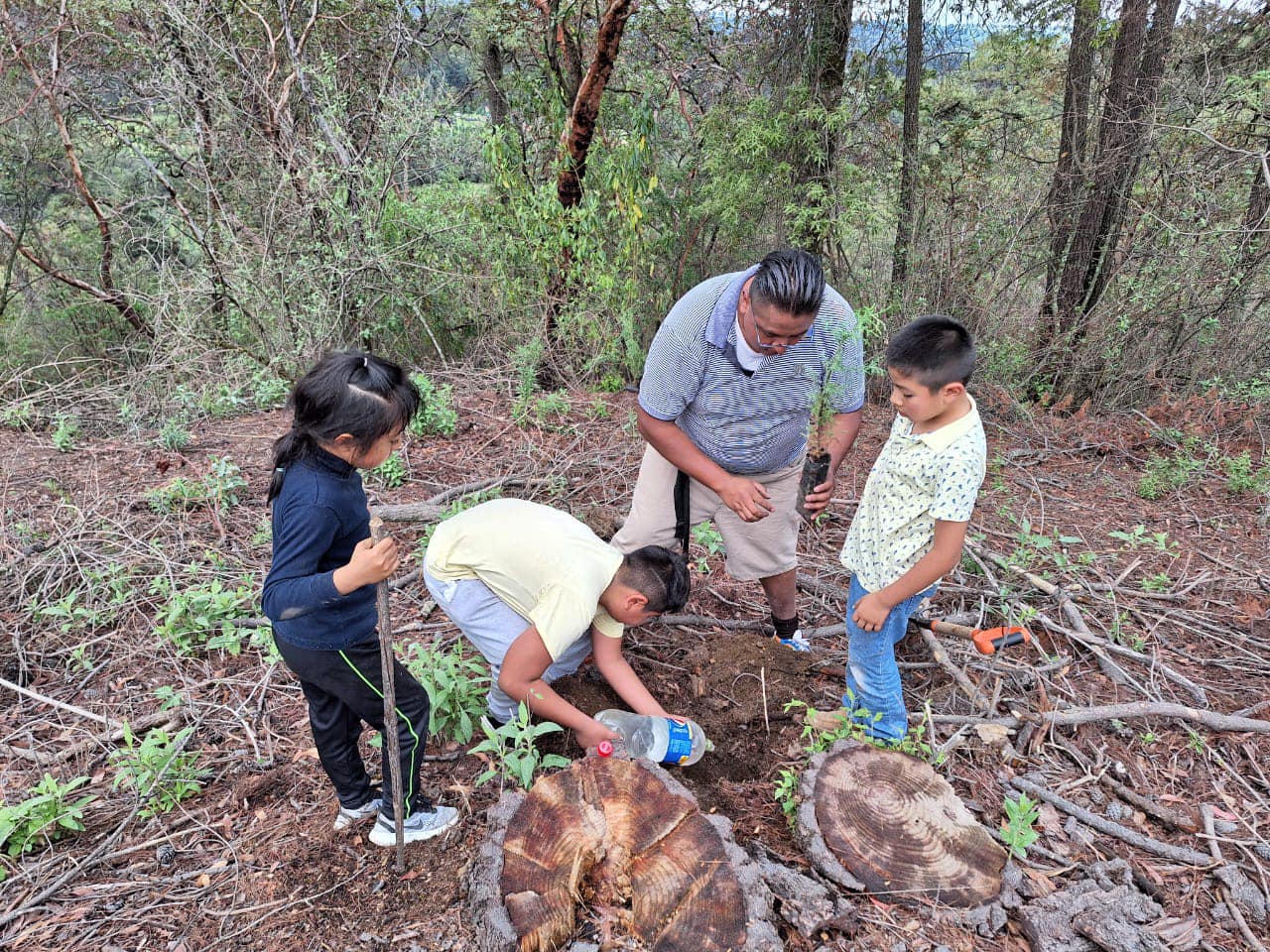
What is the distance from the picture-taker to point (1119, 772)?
225cm

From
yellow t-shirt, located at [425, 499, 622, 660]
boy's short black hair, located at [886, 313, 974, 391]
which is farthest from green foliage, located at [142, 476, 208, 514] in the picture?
boy's short black hair, located at [886, 313, 974, 391]

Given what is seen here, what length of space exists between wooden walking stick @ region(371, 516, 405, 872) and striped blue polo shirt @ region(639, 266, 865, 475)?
118cm

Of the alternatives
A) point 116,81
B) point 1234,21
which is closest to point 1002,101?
point 1234,21

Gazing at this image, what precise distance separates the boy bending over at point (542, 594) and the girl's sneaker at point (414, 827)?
1.35 feet

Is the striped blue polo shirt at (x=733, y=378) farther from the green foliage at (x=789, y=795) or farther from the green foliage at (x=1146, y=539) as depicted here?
the green foliage at (x=1146, y=539)

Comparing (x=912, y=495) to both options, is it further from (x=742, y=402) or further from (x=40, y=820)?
(x=40, y=820)

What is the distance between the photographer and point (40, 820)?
205 cm

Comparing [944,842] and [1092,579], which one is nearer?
[944,842]

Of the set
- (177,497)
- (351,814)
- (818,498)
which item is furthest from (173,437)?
(818,498)

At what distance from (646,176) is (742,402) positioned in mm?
4286

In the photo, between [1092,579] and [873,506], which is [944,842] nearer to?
[873,506]

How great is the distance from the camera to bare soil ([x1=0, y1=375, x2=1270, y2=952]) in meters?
1.85

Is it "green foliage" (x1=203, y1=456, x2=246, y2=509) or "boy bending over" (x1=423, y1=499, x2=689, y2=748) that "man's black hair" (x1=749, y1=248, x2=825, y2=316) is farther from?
"green foliage" (x1=203, y1=456, x2=246, y2=509)

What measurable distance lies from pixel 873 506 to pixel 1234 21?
21.3 feet
